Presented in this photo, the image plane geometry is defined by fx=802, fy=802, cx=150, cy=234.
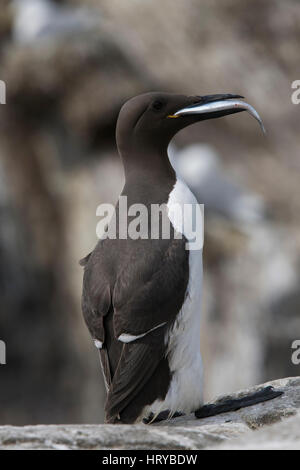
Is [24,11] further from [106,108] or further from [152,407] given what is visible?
[152,407]

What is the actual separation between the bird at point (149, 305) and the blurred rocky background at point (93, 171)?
273 inches

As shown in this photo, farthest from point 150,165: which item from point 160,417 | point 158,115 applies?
point 160,417

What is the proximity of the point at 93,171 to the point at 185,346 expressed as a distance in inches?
380

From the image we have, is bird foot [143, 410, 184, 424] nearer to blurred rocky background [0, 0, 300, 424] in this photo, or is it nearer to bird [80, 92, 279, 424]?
bird [80, 92, 279, 424]

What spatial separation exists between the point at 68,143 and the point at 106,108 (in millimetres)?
1166

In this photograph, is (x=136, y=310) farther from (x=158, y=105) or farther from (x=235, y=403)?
(x=158, y=105)

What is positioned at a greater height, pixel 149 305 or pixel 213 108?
pixel 213 108

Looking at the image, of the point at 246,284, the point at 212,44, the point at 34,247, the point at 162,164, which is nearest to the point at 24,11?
the point at 212,44

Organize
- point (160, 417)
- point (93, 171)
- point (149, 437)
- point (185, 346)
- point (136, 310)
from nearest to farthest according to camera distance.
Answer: point (149, 437)
point (136, 310)
point (185, 346)
point (160, 417)
point (93, 171)

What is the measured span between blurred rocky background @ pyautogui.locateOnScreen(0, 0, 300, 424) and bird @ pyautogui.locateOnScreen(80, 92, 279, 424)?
273 inches

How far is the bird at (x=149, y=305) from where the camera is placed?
3.89 metres

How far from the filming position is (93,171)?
13523 mm

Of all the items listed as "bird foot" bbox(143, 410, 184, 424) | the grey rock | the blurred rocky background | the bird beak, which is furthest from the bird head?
the blurred rocky background

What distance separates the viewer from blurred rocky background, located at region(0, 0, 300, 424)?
12.5 metres
